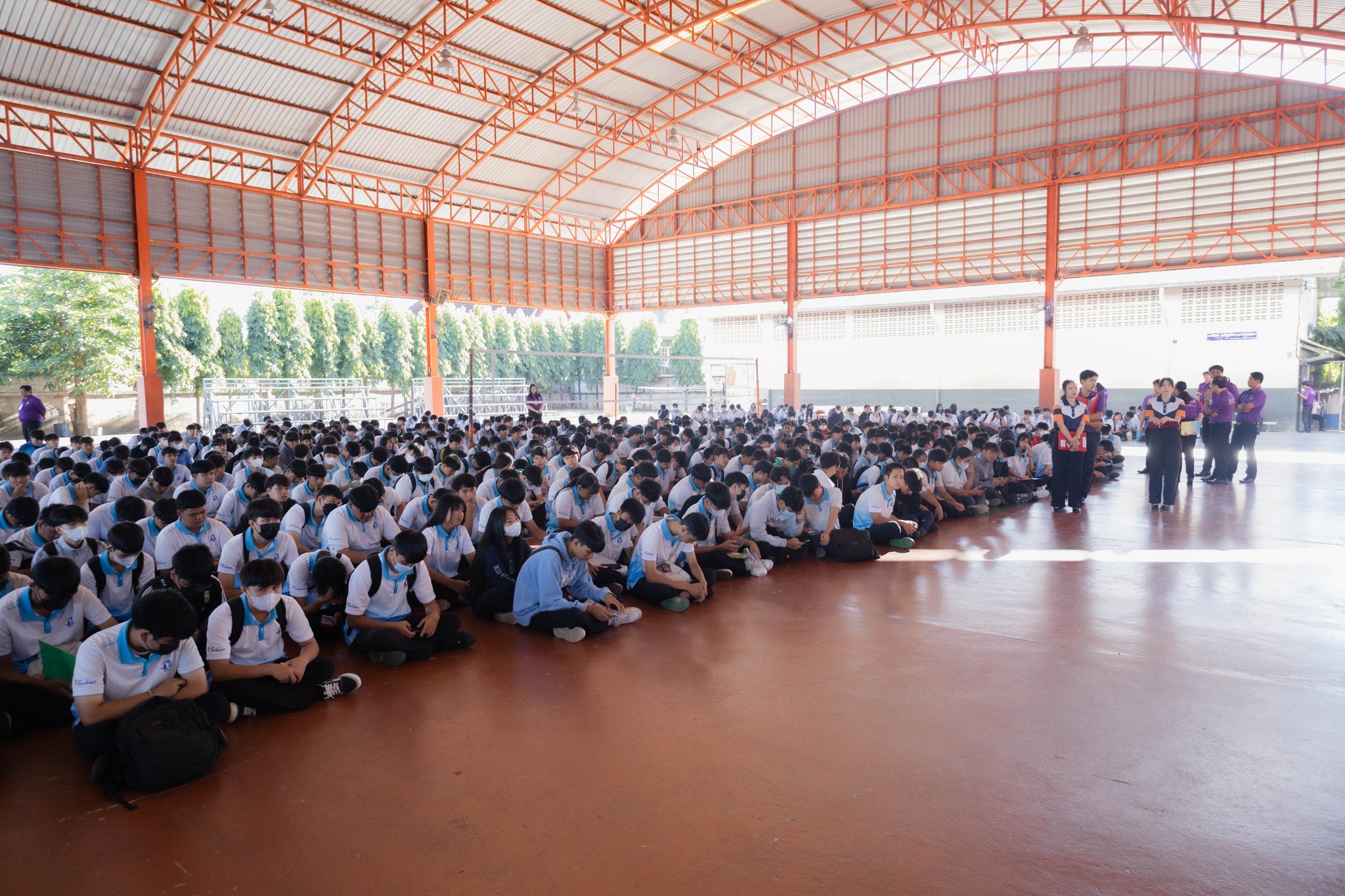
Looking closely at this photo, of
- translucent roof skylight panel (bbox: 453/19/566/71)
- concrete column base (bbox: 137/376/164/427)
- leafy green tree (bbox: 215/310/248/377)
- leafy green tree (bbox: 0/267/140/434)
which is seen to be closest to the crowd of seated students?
concrete column base (bbox: 137/376/164/427)

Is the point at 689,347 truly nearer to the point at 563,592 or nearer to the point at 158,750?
the point at 563,592

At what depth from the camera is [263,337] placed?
29.8 metres

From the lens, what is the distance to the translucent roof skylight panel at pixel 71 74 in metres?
14.8

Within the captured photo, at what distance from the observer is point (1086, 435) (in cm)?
959

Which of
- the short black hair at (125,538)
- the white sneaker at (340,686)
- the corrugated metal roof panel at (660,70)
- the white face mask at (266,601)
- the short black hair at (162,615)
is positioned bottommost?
the white sneaker at (340,686)

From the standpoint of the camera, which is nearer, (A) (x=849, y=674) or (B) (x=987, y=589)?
(A) (x=849, y=674)

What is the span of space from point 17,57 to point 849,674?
18.9 m

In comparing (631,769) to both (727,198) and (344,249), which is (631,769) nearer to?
(344,249)

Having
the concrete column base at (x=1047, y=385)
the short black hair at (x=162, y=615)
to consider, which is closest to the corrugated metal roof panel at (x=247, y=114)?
the short black hair at (x=162, y=615)

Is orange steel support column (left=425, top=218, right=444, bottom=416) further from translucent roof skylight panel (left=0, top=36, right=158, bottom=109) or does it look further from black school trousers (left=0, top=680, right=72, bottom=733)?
black school trousers (left=0, top=680, right=72, bottom=733)

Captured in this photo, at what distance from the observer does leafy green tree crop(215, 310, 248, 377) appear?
2884 cm

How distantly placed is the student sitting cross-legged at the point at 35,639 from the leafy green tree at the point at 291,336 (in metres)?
28.5

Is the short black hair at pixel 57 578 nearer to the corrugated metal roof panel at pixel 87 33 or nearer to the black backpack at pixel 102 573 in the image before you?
the black backpack at pixel 102 573

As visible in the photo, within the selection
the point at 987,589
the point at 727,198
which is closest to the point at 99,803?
the point at 987,589
